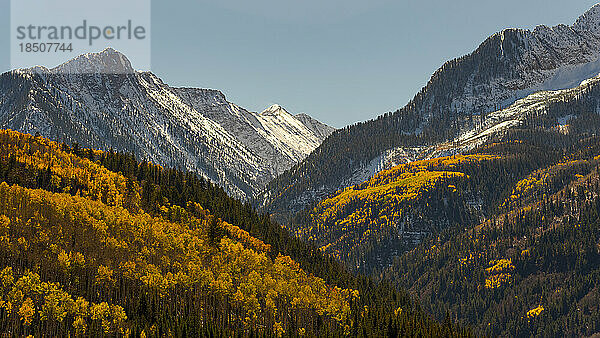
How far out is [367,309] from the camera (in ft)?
631

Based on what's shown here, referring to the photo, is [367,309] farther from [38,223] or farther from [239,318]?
[38,223]

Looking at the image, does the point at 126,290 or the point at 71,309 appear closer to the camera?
the point at 71,309

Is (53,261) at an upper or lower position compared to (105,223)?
lower

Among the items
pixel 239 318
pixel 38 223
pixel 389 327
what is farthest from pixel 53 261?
pixel 389 327

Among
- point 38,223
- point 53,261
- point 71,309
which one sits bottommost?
point 71,309

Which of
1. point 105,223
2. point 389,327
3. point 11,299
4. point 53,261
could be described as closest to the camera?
point 11,299

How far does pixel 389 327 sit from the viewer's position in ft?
555

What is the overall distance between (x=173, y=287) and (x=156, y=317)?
83.3ft

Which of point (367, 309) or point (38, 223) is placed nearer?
point (38, 223)

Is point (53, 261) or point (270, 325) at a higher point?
point (53, 261)

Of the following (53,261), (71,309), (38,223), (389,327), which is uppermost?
(38,223)

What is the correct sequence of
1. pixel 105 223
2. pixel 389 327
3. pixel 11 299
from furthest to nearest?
1. pixel 105 223
2. pixel 389 327
3. pixel 11 299

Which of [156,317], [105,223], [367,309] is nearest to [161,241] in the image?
[105,223]

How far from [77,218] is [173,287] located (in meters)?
38.9
